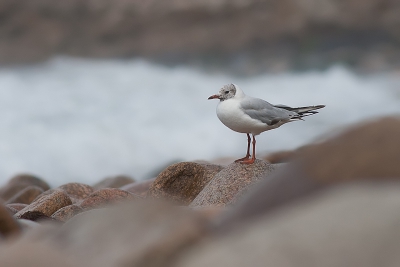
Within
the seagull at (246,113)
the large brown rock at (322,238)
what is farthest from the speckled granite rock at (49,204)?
the large brown rock at (322,238)

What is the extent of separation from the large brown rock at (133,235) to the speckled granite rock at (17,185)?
578cm

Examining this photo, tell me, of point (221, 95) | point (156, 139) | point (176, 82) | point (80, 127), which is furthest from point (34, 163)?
point (221, 95)

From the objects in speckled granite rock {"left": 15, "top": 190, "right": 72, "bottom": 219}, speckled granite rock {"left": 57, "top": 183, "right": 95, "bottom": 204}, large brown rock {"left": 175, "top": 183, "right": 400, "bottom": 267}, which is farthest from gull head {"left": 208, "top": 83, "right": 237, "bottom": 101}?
large brown rock {"left": 175, "top": 183, "right": 400, "bottom": 267}

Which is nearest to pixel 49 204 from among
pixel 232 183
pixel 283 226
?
pixel 232 183

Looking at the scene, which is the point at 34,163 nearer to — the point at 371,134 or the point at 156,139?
the point at 156,139

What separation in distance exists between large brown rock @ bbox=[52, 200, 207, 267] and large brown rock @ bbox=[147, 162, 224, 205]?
3.05 m

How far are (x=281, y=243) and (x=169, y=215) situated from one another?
0.59 metres

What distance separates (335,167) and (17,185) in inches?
268

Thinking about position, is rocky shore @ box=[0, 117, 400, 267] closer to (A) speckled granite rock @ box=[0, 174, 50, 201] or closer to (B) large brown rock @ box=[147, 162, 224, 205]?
(B) large brown rock @ box=[147, 162, 224, 205]

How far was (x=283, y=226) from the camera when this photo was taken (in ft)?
6.93

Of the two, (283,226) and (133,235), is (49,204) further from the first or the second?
(283,226)

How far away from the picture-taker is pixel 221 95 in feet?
17.5

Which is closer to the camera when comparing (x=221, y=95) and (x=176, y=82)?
(x=221, y=95)

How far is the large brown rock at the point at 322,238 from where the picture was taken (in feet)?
6.48
